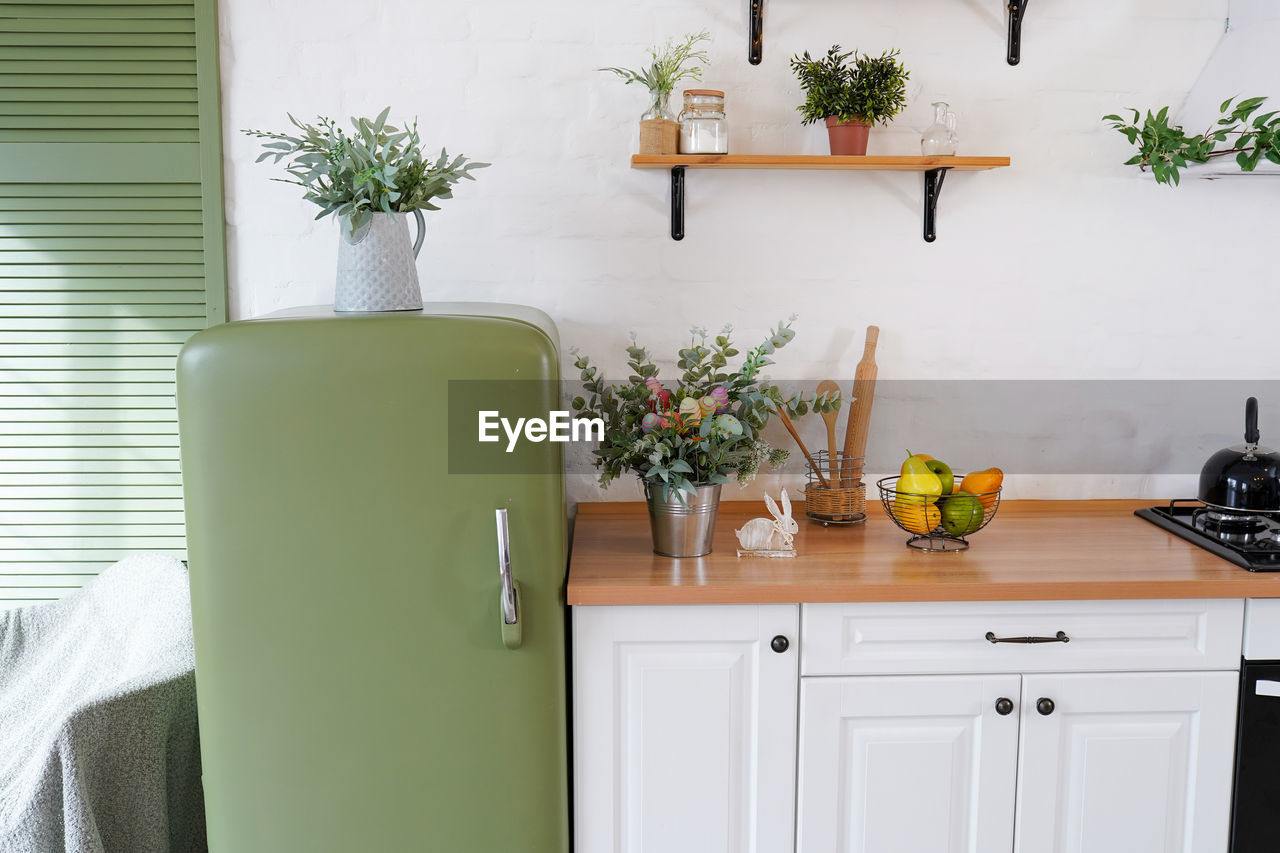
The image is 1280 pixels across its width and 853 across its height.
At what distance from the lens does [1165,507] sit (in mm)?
2320

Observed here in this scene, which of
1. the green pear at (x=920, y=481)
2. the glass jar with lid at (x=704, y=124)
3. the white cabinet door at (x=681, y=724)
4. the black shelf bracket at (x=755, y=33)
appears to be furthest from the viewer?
the black shelf bracket at (x=755, y=33)

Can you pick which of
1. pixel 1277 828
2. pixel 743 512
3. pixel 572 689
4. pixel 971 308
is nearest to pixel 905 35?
pixel 971 308

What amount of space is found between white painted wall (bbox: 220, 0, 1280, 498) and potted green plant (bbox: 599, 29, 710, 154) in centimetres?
3

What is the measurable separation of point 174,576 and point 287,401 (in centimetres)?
80

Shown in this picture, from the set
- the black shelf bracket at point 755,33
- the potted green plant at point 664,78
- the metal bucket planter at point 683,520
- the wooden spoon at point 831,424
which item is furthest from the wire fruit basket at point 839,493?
the black shelf bracket at point 755,33

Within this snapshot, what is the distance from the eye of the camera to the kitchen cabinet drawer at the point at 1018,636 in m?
1.81

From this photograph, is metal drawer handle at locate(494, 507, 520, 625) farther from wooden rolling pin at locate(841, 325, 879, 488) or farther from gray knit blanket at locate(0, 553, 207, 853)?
wooden rolling pin at locate(841, 325, 879, 488)

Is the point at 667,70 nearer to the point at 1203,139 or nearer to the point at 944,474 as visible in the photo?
the point at 944,474

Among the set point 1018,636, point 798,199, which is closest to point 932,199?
point 798,199

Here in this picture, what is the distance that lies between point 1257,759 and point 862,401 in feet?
3.28

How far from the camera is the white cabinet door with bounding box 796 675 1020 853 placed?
1.82 m

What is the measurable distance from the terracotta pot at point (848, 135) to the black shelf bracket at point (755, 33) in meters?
0.22

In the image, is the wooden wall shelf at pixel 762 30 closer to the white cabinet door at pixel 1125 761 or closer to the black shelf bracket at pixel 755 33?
the black shelf bracket at pixel 755 33

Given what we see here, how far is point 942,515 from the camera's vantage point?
1.98 m
